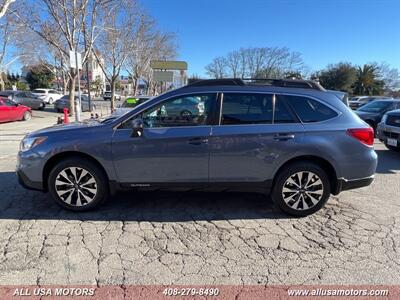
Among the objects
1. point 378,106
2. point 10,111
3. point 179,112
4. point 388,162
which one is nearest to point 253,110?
point 179,112

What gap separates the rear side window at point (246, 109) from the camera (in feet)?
13.5

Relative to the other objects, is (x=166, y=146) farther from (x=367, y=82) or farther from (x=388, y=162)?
(x=367, y=82)

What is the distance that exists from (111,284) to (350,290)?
2057mm

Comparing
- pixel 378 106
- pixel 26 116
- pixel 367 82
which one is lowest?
pixel 26 116

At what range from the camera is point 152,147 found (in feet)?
13.4

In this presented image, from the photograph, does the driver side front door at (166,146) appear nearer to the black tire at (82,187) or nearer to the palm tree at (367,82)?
the black tire at (82,187)

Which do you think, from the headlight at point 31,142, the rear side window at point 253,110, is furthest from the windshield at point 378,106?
the headlight at point 31,142

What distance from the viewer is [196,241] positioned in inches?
141

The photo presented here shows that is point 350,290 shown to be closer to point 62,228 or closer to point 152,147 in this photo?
point 152,147

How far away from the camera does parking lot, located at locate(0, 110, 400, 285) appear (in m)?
2.95

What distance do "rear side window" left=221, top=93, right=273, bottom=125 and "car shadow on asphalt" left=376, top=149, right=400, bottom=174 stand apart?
13.4 ft

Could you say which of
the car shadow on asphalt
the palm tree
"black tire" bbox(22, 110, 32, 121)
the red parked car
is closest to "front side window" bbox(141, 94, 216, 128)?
the car shadow on asphalt

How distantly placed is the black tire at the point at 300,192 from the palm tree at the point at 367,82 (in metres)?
62.1

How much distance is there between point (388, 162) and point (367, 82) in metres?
58.3
